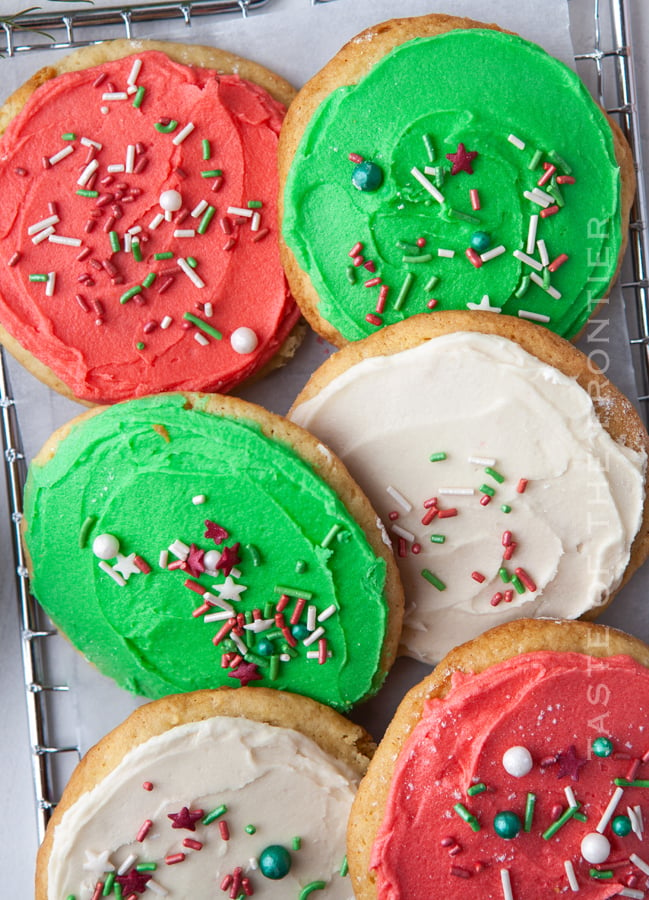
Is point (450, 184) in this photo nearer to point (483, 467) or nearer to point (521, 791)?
point (483, 467)

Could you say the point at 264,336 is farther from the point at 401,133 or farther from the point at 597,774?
the point at 597,774

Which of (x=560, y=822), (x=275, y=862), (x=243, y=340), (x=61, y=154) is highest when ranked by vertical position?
(x=61, y=154)

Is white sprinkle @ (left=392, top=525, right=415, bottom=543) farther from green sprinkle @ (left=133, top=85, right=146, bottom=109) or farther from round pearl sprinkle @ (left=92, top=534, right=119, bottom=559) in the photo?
green sprinkle @ (left=133, top=85, right=146, bottom=109)

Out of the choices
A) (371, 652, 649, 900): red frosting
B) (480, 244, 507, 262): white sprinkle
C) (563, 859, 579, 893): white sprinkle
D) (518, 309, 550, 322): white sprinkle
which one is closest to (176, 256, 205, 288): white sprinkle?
(480, 244, 507, 262): white sprinkle

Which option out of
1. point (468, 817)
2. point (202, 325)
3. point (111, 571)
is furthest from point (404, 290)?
point (468, 817)

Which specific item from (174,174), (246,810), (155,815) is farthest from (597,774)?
(174,174)

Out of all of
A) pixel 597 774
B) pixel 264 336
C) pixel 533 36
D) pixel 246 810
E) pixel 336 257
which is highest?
pixel 533 36

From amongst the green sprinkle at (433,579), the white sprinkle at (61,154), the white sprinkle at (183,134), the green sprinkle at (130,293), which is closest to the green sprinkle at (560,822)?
the green sprinkle at (433,579)

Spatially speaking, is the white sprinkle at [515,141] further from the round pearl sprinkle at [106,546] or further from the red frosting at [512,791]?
the round pearl sprinkle at [106,546]
